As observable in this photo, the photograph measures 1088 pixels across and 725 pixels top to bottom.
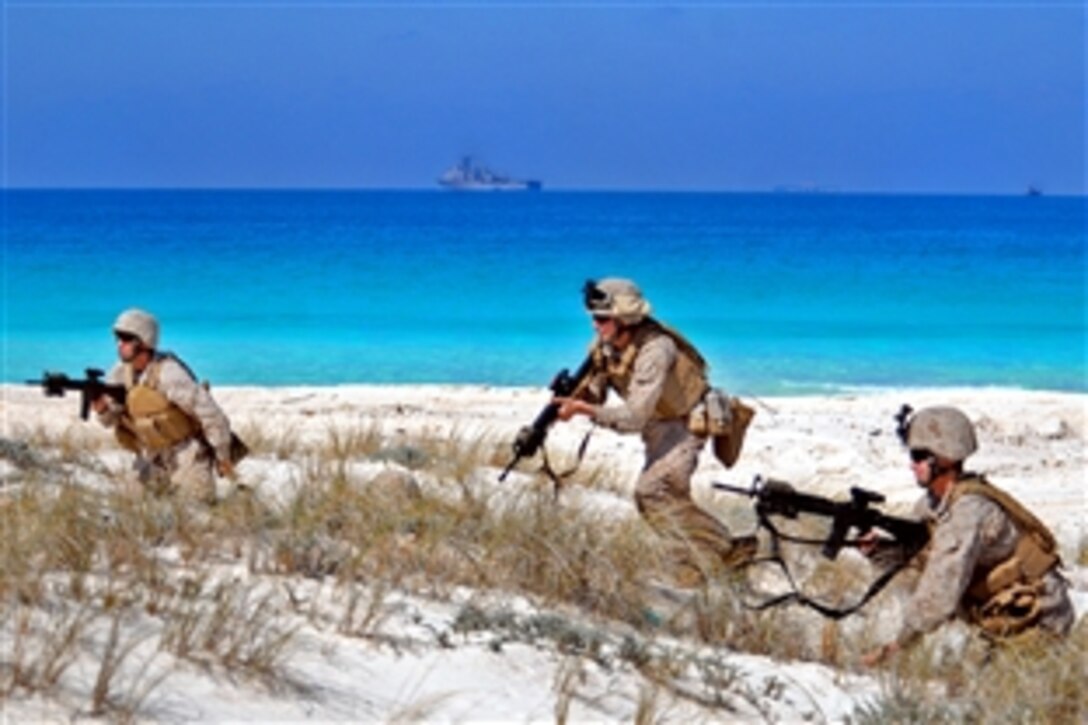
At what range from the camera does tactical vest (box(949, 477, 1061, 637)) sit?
7.14 m

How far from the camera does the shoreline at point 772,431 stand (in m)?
14.1

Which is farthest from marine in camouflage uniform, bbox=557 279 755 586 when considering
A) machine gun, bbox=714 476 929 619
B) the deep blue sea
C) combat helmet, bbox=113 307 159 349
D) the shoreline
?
the deep blue sea

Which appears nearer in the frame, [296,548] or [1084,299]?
[296,548]

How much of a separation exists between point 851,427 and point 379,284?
32.6 m

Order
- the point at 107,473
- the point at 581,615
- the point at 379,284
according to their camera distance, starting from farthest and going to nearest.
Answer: the point at 379,284, the point at 107,473, the point at 581,615

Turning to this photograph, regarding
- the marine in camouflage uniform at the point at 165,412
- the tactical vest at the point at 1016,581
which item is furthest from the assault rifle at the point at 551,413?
the tactical vest at the point at 1016,581

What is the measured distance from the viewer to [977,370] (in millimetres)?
32062

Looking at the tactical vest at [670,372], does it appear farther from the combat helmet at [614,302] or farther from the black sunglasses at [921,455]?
the black sunglasses at [921,455]

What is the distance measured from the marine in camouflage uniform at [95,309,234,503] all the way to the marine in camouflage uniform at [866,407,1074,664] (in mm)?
3421

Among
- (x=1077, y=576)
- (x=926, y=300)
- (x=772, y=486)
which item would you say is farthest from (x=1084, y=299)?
(x=772, y=486)

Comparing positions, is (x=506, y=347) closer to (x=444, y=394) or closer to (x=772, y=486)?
(x=444, y=394)

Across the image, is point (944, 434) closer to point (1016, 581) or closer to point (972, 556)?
point (972, 556)

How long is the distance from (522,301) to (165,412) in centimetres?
3657

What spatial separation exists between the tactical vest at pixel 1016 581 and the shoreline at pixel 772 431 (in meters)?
4.10
